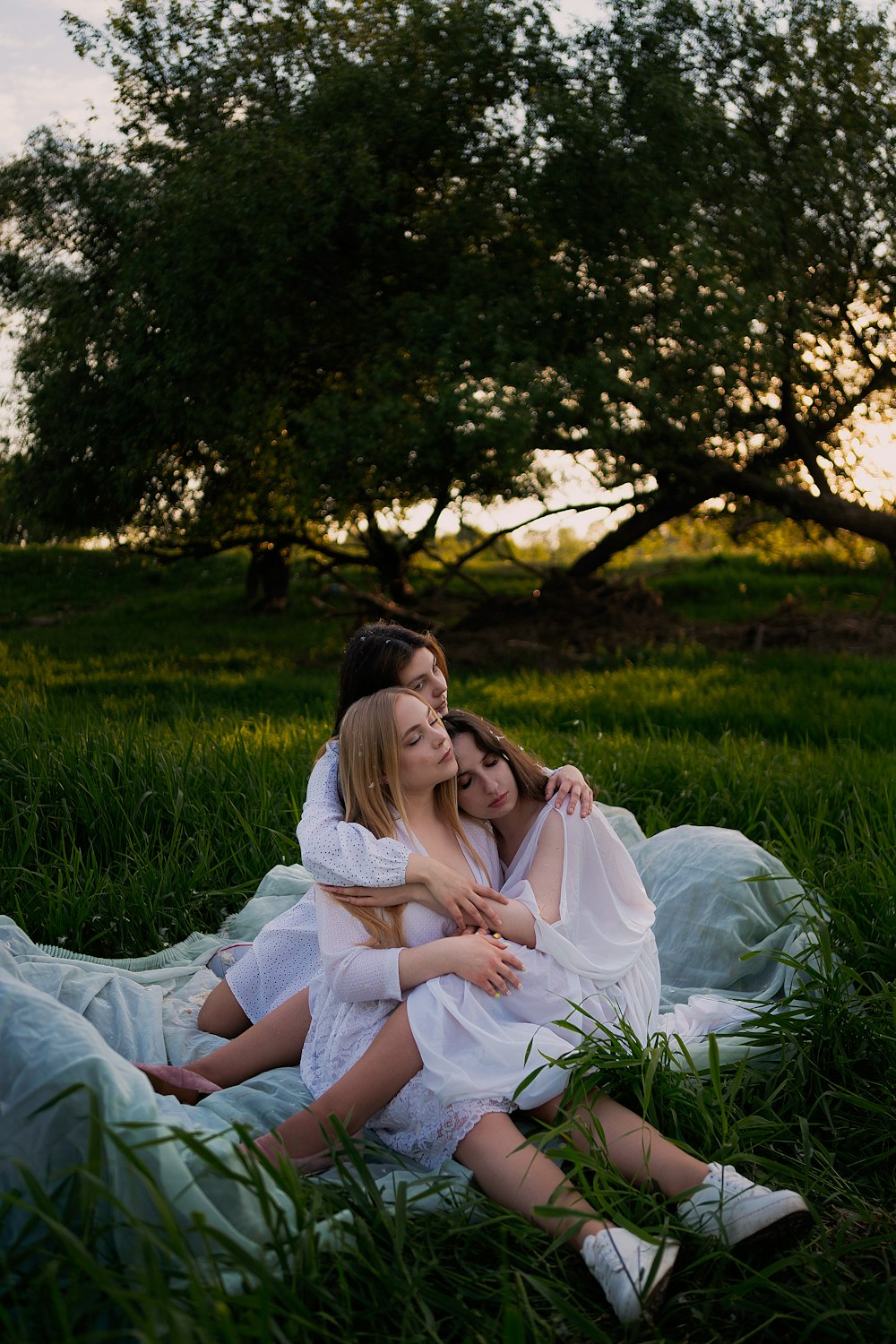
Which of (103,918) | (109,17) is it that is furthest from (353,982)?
(109,17)

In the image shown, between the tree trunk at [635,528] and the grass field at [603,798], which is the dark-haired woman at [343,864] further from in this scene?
the tree trunk at [635,528]

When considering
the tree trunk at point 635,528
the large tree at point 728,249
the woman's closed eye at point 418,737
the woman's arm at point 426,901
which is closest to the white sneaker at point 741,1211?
the woman's arm at point 426,901

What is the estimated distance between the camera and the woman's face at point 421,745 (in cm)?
288

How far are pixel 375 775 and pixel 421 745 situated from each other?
153mm

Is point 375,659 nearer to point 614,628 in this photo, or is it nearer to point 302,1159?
point 302,1159

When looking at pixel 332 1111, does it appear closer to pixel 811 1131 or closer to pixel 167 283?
pixel 811 1131

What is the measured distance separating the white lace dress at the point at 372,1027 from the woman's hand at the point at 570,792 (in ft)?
1.03

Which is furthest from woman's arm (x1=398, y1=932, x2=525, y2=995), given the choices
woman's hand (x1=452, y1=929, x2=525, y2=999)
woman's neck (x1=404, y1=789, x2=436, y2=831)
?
woman's neck (x1=404, y1=789, x2=436, y2=831)

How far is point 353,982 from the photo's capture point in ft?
8.86

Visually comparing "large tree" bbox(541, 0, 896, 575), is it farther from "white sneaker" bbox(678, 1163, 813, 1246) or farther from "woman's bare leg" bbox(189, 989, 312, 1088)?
"white sneaker" bbox(678, 1163, 813, 1246)

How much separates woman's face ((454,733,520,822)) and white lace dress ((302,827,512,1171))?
0.64ft

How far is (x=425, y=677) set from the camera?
10.7 feet

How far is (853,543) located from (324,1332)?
11.2 metres

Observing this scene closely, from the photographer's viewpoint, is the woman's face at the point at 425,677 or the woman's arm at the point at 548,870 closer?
the woman's arm at the point at 548,870
